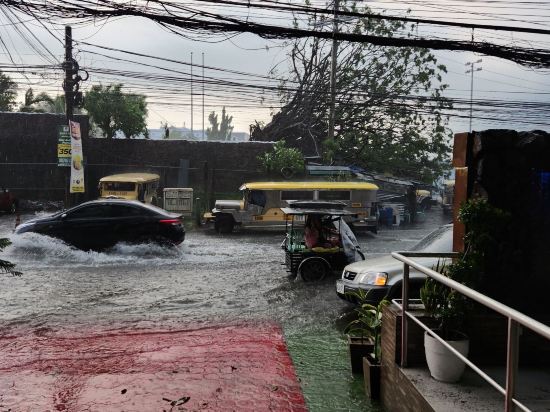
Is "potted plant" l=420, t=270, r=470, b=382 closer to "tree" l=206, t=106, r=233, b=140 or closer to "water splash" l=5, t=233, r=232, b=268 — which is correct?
"water splash" l=5, t=233, r=232, b=268

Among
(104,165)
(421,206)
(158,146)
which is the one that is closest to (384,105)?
(421,206)

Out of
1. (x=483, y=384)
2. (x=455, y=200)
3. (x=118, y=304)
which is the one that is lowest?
(x=118, y=304)

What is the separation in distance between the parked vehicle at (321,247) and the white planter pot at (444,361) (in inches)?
286

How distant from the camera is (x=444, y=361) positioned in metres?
3.90

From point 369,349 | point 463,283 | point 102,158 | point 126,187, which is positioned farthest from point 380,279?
point 102,158

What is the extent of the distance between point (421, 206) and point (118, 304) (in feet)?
78.0

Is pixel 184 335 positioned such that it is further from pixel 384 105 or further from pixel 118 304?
pixel 384 105

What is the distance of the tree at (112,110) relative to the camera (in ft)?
102

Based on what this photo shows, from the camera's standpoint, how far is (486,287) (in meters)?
4.71

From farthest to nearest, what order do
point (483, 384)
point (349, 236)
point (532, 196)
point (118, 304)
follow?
point (349, 236), point (118, 304), point (532, 196), point (483, 384)

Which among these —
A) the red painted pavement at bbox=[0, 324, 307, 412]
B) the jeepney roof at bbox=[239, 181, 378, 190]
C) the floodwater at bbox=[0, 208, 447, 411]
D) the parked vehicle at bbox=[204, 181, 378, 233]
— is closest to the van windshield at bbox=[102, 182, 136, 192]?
the parked vehicle at bbox=[204, 181, 378, 233]

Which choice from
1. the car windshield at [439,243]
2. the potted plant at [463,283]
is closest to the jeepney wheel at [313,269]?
the car windshield at [439,243]

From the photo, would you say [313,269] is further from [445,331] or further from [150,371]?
[445,331]

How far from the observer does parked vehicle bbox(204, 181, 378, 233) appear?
69.0 ft
